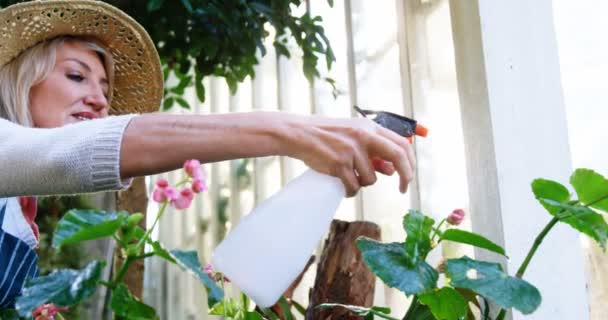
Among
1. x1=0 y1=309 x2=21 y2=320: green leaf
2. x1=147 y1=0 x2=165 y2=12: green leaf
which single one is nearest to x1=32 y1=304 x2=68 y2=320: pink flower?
x1=0 y1=309 x2=21 y2=320: green leaf

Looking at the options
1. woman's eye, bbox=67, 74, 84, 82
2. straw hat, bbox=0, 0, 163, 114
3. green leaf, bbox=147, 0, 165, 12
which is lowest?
woman's eye, bbox=67, 74, 84, 82

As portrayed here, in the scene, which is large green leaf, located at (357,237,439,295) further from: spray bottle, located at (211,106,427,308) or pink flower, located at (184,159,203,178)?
pink flower, located at (184,159,203,178)

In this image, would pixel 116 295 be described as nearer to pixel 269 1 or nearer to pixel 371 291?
pixel 371 291

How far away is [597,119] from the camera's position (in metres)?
1.37

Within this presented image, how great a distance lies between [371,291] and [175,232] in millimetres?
2440

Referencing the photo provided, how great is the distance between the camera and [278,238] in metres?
0.79

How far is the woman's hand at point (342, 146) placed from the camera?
751mm

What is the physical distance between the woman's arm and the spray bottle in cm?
4

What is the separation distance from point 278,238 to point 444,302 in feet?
0.70

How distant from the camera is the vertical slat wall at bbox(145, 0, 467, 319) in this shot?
1.58 meters

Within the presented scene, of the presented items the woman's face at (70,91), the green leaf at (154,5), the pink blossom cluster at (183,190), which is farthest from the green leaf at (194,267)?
the green leaf at (154,5)

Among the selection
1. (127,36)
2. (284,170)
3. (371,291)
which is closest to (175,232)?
(284,170)

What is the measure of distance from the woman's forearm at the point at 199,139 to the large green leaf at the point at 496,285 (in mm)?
227

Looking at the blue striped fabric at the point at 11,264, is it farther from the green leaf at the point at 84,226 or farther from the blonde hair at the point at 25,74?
the green leaf at the point at 84,226
